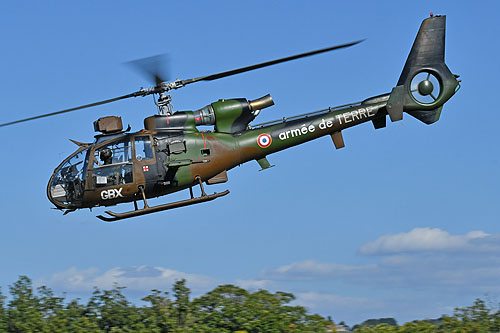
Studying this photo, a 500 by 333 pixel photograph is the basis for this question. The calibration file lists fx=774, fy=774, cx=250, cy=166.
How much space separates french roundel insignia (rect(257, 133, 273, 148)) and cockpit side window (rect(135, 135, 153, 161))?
364 cm

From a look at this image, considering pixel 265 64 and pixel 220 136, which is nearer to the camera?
pixel 265 64

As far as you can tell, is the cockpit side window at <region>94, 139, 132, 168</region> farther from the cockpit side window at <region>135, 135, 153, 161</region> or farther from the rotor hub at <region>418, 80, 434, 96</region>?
the rotor hub at <region>418, 80, 434, 96</region>

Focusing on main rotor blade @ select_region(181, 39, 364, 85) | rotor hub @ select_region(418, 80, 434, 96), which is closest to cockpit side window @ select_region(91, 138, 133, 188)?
main rotor blade @ select_region(181, 39, 364, 85)

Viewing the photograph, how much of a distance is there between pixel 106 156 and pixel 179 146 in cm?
232

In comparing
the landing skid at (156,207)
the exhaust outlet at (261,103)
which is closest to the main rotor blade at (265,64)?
the exhaust outlet at (261,103)

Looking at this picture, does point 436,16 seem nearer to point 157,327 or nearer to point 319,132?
point 319,132

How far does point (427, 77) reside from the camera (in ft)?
91.5

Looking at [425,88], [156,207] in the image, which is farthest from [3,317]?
[425,88]

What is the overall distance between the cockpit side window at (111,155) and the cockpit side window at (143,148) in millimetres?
262

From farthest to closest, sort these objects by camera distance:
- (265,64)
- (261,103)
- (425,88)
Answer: (425,88) < (261,103) < (265,64)

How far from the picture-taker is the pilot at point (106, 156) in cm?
2431

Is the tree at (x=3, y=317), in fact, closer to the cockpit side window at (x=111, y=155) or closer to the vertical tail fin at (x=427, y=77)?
the cockpit side window at (x=111, y=155)

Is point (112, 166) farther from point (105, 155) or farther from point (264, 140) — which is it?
point (264, 140)

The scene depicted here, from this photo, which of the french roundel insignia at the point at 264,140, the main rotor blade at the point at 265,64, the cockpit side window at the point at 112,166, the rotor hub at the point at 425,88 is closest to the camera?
the main rotor blade at the point at 265,64
